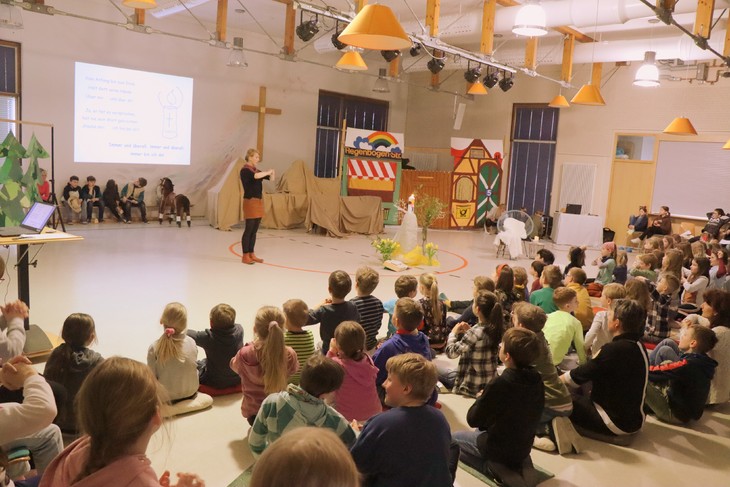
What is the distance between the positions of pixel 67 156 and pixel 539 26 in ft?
28.6

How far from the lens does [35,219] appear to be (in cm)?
511

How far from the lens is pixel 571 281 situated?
5543mm

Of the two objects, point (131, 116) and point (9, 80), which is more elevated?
point (9, 80)

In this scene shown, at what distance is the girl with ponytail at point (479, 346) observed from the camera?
399 centimetres

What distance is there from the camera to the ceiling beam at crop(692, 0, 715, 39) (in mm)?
7273

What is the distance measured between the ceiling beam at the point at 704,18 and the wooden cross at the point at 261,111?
8.68 meters

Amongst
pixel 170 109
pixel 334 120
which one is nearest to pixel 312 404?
pixel 170 109

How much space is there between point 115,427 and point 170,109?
1170 cm

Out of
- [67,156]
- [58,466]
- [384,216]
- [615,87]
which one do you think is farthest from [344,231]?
[58,466]

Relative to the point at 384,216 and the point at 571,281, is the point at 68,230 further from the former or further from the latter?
the point at 571,281

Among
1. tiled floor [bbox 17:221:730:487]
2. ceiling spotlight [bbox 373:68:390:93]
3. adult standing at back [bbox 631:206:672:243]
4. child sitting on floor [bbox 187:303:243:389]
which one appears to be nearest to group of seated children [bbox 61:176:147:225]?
tiled floor [bbox 17:221:730:487]

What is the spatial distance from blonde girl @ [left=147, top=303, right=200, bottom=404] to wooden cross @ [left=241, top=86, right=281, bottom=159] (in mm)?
10419

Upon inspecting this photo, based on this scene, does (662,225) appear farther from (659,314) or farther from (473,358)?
(473,358)

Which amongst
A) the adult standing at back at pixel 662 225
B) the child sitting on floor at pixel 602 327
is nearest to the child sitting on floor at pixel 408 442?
the child sitting on floor at pixel 602 327
